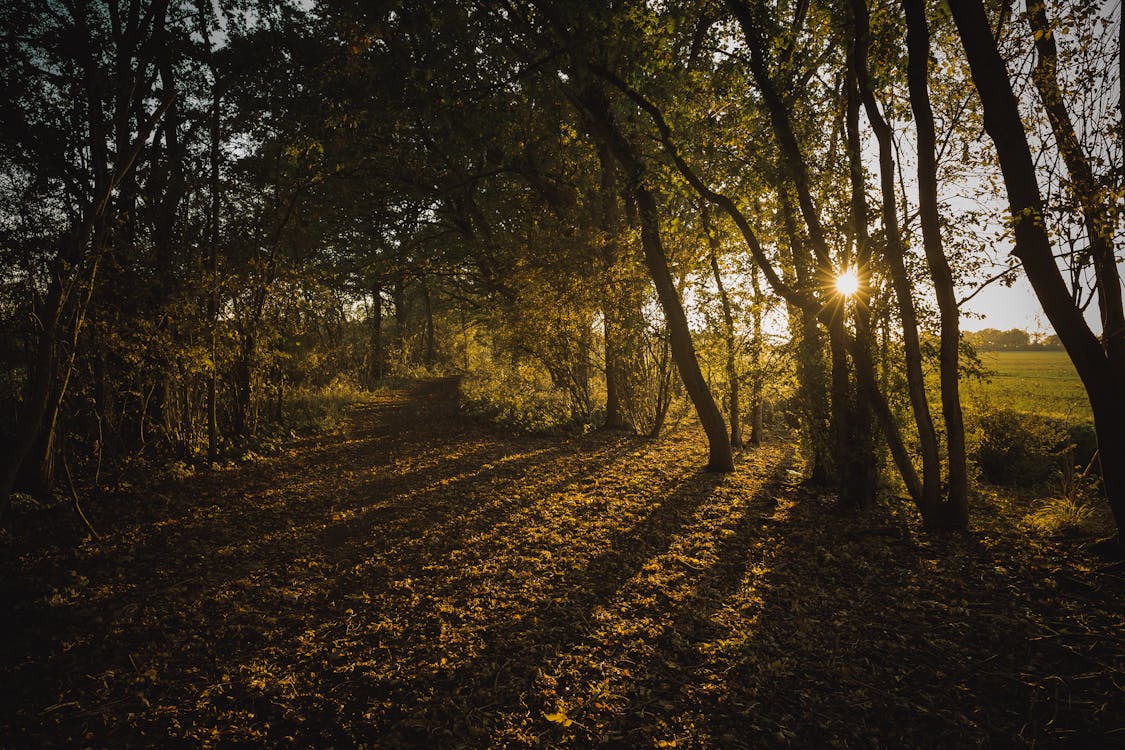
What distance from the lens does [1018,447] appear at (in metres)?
9.52

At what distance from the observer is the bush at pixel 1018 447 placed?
9.27 m

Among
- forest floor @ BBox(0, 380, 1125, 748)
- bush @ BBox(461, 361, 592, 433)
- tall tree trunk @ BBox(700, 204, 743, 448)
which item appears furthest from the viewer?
bush @ BBox(461, 361, 592, 433)

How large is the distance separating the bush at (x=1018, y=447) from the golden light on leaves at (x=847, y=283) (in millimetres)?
6412

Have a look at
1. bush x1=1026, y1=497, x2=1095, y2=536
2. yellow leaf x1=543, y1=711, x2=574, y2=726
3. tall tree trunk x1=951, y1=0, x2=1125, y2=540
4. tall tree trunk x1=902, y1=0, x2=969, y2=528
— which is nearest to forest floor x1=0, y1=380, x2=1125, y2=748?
yellow leaf x1=543, y1=711, x2=574, y2=726

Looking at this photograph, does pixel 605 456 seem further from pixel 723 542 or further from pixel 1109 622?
pixel 1109 622

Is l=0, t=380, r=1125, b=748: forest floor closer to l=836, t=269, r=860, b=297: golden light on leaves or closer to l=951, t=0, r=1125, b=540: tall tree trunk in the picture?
l=951, t=0, r=1125, b=540: tall tree trunk

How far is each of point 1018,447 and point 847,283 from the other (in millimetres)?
7599

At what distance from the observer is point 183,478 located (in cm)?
693

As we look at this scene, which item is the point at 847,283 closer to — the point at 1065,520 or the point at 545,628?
the point at 1065,520

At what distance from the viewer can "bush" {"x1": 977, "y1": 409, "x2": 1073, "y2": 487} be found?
927 centimetres

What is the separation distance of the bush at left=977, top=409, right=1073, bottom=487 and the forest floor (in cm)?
557

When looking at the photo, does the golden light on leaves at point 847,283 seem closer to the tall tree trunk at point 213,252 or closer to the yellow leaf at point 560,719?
the yellow leaf at point 560,719

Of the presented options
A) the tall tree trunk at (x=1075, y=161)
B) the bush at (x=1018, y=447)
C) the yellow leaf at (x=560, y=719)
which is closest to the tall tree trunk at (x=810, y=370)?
the tall tree trunk at (x=1075, y=161)

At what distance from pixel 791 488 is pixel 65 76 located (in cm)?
1190
